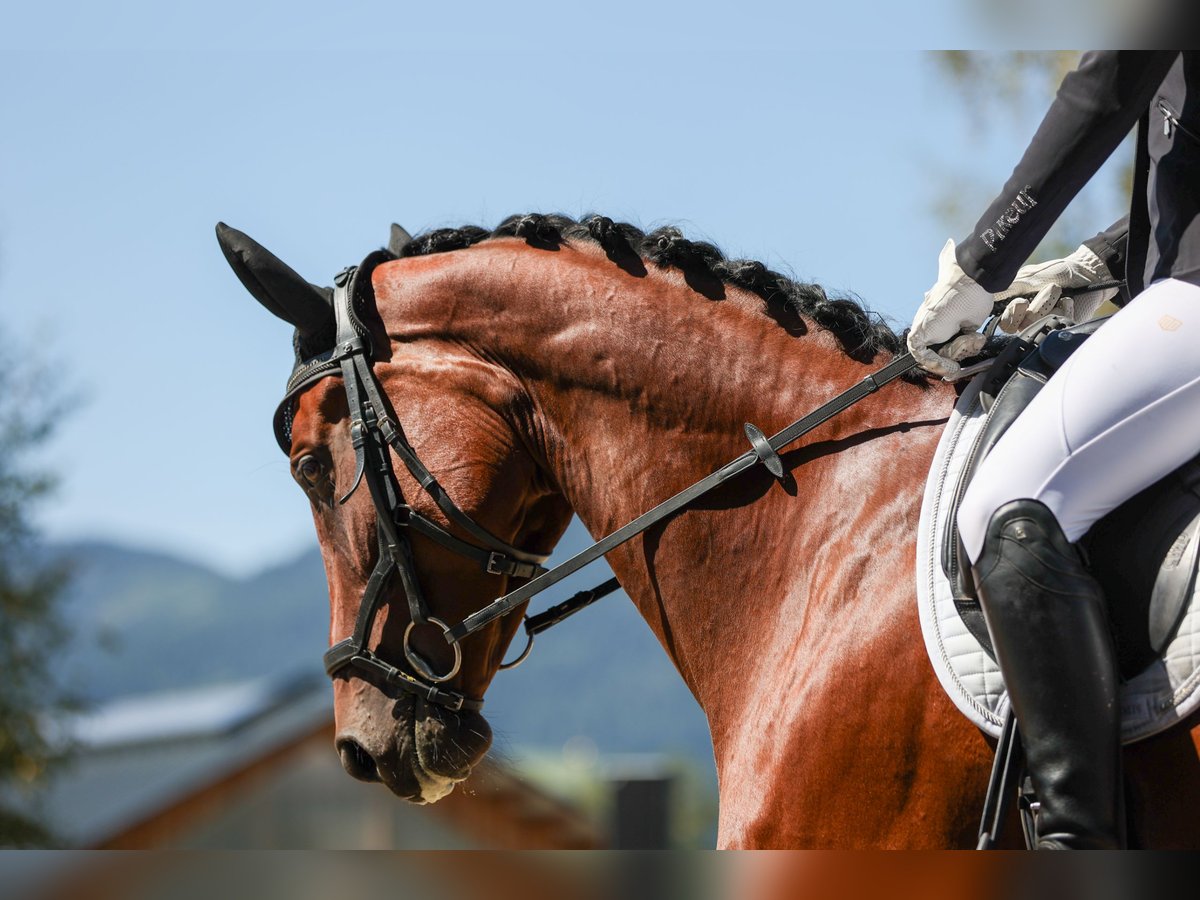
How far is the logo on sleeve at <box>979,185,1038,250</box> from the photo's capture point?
3064mm

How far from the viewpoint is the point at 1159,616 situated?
9.10 feet

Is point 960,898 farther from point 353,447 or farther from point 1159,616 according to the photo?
point 353,447

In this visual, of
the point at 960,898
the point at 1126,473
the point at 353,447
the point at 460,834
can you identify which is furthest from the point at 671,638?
the point at 460,834

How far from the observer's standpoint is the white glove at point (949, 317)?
3.17 m

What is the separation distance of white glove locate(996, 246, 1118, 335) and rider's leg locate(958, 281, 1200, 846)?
769mm

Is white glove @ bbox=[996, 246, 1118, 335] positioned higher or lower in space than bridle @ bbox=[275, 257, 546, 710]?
higher

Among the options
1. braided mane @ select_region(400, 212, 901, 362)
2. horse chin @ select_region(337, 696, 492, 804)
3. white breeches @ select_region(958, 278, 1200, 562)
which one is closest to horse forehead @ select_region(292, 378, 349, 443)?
braided mane @ select_region(400, 212, 901, 362)

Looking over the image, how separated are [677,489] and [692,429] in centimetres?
16

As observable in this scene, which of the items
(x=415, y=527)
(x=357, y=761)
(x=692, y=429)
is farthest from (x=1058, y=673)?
(x=357, y=761)

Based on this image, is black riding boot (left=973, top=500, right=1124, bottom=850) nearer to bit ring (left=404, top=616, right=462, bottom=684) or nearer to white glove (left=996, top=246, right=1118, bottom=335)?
white glove (left=996, top=246, right=1118, bottom=335)

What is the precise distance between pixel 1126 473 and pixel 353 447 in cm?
210

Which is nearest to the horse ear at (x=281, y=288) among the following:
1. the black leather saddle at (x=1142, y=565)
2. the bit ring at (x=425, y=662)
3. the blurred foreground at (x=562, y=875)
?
the bit ring at (x=425, y=662)

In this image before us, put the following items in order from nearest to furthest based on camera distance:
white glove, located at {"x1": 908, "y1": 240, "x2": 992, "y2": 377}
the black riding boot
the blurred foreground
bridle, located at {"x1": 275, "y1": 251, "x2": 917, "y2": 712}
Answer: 1. the blurred foreground
2. the black riding boot
3. white glove, located at {"x1": 908, "y1": 240, "x2": 992, "y2": 377}
4. bridle, located at {"x1": 275, "y1": 251, "x2": 917, "y2": 712}

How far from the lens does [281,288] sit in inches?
161
